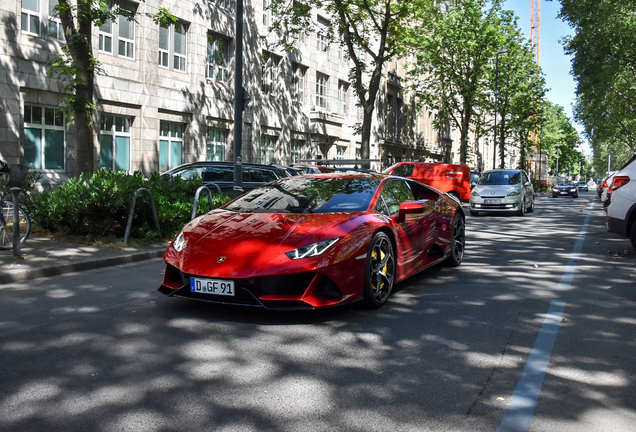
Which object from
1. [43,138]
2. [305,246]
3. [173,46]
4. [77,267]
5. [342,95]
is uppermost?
[342,95]

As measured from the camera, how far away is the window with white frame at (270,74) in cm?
2858

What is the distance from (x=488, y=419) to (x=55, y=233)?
8.44 m

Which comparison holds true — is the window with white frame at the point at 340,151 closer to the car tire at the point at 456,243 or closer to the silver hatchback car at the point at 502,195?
the silver hatchback car at the point at 502,195

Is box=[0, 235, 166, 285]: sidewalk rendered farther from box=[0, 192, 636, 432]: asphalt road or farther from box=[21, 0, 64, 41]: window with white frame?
box=[21, 0, 64, 41]: window with white frame

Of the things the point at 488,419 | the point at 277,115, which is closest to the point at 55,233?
the point at 488,419

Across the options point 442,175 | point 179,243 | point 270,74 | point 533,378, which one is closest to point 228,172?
point 442,175

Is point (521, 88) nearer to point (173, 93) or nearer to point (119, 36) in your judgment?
point (173, 93)

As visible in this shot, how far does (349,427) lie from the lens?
3074 mm

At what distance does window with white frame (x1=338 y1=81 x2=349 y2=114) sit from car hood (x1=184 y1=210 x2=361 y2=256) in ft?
102

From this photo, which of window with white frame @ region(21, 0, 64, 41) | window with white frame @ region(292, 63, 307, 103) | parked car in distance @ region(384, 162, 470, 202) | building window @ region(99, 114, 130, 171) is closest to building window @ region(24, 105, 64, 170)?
building window @ region(99, 114, 130, 171)

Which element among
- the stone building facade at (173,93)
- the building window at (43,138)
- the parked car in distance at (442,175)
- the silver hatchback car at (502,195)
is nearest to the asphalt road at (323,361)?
the stone building facade at (173,93)

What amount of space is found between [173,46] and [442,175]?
1126 cm

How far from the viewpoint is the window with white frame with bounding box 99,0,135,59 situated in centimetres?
1983

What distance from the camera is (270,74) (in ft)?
95.8
